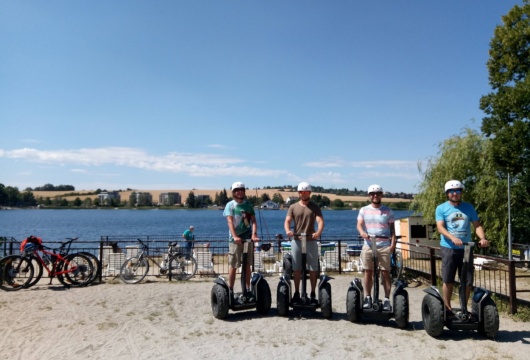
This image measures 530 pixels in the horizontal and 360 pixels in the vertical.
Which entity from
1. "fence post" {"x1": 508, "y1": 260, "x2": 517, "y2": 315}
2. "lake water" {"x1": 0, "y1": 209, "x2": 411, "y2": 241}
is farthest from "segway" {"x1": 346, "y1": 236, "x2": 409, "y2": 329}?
"lake water" {"x1": 0, "y1": 209, "x2": 411, "y2": 241}

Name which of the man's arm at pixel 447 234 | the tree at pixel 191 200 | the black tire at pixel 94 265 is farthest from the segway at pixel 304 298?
the tree at pixel 191 200

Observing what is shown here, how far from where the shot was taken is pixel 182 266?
12.4 meters

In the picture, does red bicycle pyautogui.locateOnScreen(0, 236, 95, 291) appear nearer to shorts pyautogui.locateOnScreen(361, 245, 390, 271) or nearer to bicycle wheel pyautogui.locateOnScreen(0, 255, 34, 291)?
bicycle wheel pyautogui.locateOnScreen(0, 255, 34, 291)

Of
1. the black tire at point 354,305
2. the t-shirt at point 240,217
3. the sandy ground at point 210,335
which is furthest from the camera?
the t-shirt at point 240,217

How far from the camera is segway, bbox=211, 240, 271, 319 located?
22.3ft

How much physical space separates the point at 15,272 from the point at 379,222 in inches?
313

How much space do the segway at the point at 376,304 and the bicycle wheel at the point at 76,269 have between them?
254 inches

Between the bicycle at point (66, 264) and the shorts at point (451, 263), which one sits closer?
the shorts at point (451, 263)

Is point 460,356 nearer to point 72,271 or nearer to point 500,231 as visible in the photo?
point 72,271

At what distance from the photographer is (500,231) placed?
17.5 metres

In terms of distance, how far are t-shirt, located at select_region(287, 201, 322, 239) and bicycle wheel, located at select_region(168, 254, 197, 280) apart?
611 cm

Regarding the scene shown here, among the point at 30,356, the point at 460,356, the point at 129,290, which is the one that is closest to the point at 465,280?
the point at 460,356

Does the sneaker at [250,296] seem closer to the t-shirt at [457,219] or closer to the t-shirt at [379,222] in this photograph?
the t-shirt at [379,222]

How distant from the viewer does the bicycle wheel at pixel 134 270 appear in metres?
11.4
